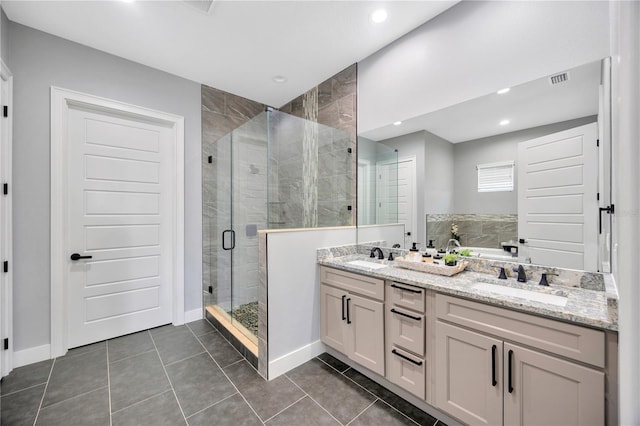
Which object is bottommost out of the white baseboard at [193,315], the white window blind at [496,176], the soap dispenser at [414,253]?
the white baseboard at [193,315]

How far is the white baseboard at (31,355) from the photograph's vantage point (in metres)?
2.09

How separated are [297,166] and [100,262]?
2.19 meters

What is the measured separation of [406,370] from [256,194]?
1973 millimetres

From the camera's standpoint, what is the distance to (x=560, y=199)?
4.98ft

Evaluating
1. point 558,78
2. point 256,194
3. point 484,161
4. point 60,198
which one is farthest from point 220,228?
point 558,78

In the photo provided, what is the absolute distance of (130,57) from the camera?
8.54 ft

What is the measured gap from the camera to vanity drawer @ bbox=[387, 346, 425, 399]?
1.56m

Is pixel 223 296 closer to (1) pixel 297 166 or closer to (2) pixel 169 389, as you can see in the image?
(2) pixel 169 389

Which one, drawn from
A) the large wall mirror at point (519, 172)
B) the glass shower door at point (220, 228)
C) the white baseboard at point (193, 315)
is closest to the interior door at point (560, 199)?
the large wall mirror at point (519, 172)

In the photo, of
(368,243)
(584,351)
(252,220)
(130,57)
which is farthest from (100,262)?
(584,351)

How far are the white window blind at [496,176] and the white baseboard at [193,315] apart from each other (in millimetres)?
3173

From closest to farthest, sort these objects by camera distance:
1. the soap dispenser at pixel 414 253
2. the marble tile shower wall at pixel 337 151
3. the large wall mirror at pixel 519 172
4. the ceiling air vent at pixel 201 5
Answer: the large wall mirror at pixel 519 172, the ceiling air vent at pixel 201 5, the soap dispenser at pixel 414 253, the marble tile shower wall at pixel 337 151

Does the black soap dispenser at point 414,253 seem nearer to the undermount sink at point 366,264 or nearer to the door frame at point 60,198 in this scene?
the undermount sink at point 366,264

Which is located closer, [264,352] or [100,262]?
[264,352]
